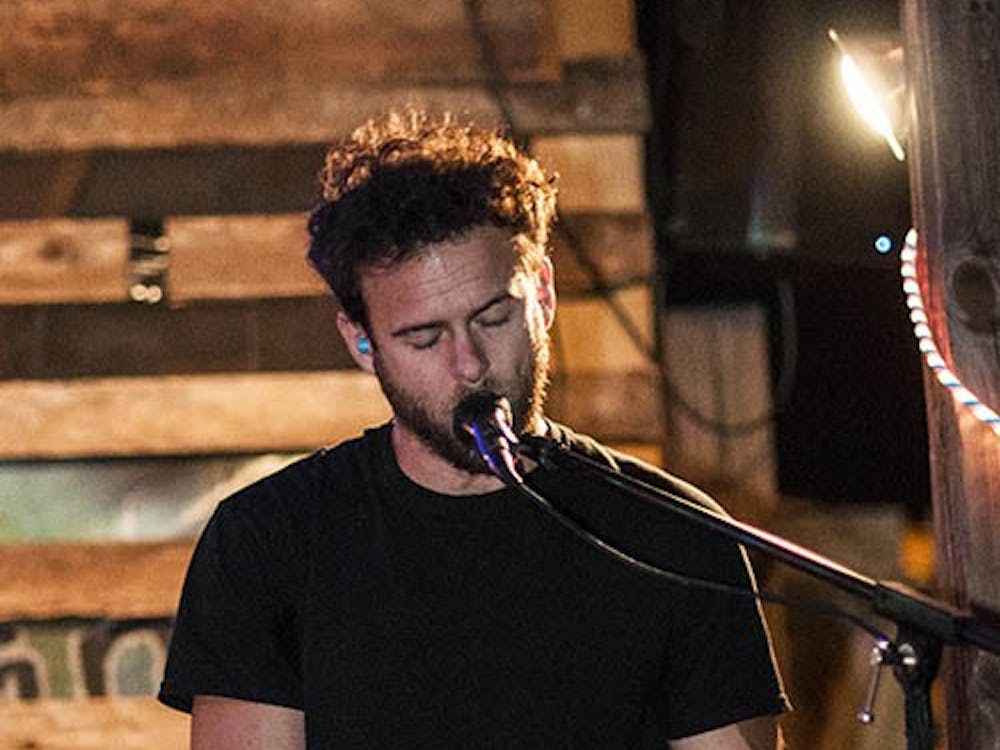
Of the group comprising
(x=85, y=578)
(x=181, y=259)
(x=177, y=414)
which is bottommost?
(x=85, y=578)

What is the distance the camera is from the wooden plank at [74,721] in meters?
4.54

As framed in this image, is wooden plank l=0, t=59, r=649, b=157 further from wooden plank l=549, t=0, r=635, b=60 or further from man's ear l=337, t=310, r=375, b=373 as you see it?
man's ear l=337, t=310, r=375, b=373

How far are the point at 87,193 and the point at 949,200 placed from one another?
246 cm

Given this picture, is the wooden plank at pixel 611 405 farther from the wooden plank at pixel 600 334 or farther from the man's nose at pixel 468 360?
the man's nose at pixel 468 360

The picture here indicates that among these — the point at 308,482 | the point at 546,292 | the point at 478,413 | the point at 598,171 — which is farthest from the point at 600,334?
the point at 478,413

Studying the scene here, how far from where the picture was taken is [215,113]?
Result: 462cm

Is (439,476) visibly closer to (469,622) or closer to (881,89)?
(469,622)

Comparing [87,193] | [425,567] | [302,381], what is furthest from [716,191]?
[425,567]

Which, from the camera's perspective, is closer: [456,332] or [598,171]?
[456,332]

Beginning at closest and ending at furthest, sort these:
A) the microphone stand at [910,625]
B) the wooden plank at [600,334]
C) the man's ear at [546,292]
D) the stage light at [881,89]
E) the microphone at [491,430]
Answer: the microphone stand at [910,625] < the microphone at [491,430] < the stage light at [881,89] < the man's ear at [546,292] < the wooden plank at [600,334]

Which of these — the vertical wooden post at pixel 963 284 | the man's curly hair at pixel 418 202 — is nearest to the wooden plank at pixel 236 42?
the man's curly hair at pixel 418 202

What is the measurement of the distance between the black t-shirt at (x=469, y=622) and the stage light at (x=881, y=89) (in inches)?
25.2

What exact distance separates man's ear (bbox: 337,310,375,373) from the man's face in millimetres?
37

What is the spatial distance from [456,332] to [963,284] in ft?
2.58
